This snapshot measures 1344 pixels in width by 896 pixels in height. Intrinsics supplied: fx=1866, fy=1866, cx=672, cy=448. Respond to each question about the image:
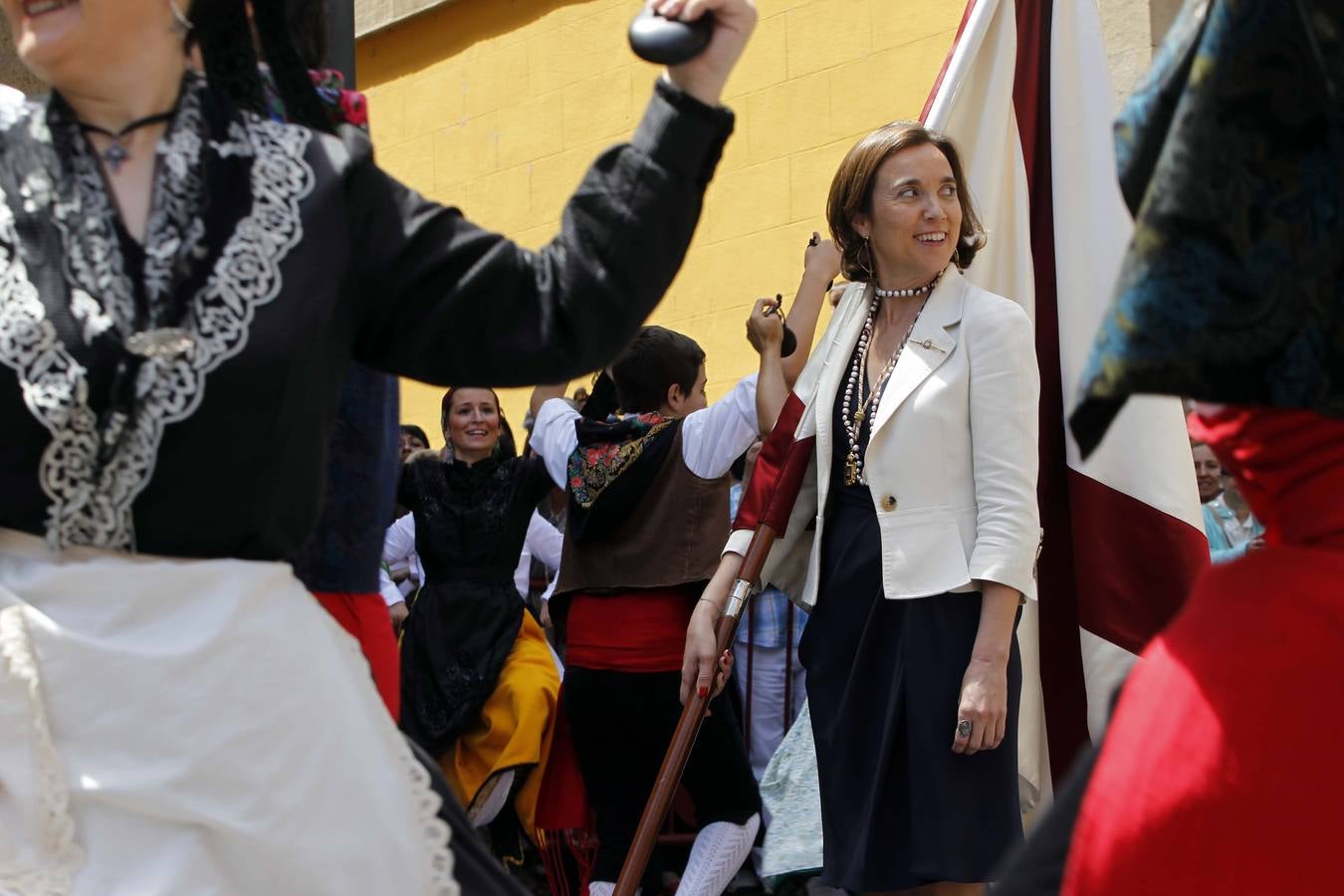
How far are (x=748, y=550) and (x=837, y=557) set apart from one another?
0.80ft

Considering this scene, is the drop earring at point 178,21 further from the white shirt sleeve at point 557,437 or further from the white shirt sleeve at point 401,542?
the white shirt sleeve at point 401,542

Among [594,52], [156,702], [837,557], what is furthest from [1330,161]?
[594,52]

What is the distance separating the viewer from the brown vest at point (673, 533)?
208 inches

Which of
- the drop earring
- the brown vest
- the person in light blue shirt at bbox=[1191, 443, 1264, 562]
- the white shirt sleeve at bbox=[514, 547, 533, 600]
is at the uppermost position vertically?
the drop earring

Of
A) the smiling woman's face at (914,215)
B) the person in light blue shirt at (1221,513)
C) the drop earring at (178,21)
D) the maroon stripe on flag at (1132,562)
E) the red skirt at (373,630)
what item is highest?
the drop earring at (178,21)

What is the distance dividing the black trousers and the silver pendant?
359 centimetres

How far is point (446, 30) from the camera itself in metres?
9.45

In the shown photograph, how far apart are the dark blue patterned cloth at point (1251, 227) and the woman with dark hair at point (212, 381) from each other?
0.52m

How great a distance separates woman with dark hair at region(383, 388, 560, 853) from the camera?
18.9 ft

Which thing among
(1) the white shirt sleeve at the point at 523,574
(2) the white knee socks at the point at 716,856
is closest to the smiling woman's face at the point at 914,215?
(2) the white knee socks at the point at 716,856

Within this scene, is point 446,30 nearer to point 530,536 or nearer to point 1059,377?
point 530,536

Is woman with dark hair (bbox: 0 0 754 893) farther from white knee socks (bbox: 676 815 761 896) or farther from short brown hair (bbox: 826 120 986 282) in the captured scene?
white knee socks (bbox: 676 815 761 896)

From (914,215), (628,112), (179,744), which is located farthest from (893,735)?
(628,112)

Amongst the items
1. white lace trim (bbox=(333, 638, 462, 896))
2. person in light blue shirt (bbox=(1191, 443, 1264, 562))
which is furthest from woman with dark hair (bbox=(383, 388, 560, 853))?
white lace trim (bbox=(333, 638, 462, 896))
